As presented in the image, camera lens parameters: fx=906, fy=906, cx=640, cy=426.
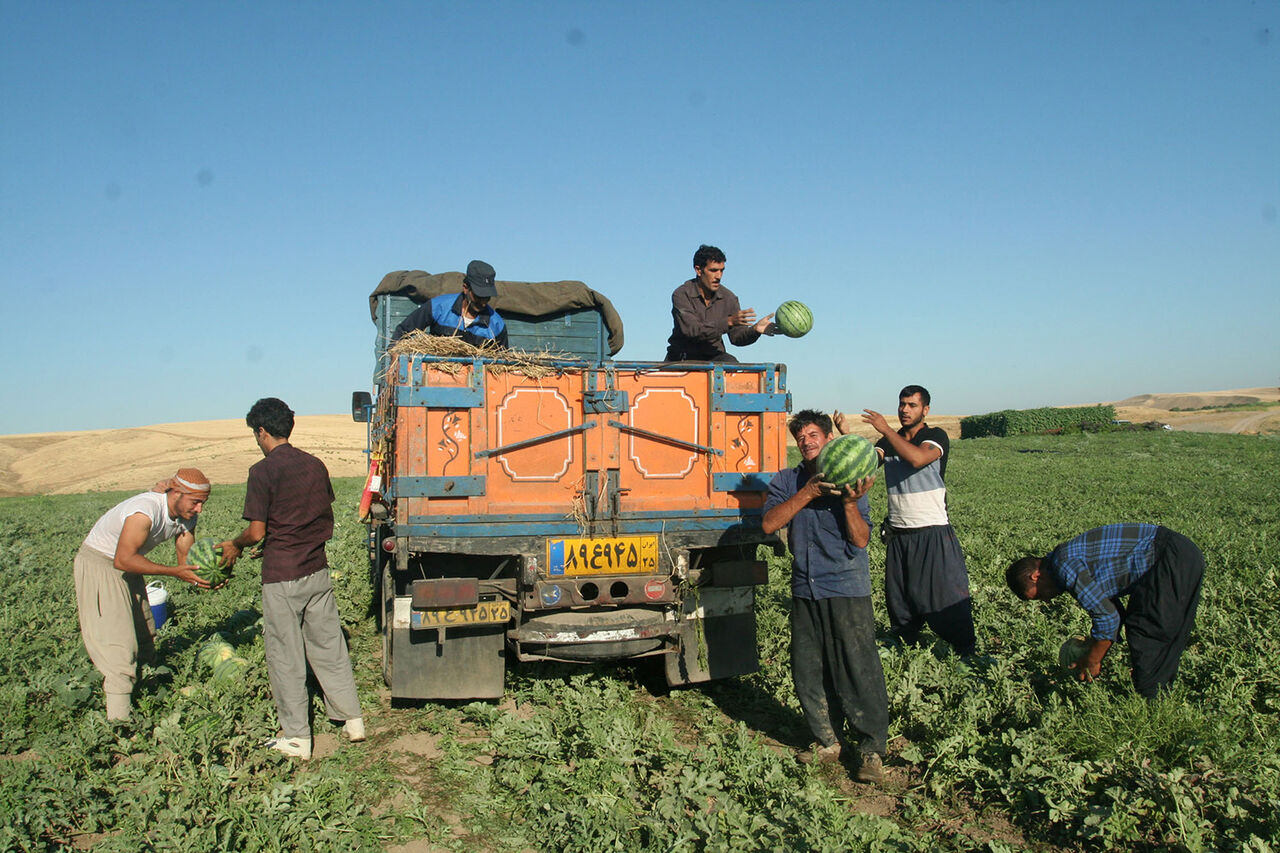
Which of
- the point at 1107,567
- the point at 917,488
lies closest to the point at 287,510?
the point at 917,488

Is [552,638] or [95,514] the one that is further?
[95,514]

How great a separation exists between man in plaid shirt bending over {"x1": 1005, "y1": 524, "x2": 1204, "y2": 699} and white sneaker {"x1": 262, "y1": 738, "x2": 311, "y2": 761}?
186 inches

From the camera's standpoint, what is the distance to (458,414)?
20.4 ft

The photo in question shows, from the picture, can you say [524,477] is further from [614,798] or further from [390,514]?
[614,798]

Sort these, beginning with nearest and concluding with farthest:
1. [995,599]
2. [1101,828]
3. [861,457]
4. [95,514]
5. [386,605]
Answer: [1101,828]
[861,457]
[386,605]
[995,599]
[95,514]

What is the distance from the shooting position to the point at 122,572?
241 inches

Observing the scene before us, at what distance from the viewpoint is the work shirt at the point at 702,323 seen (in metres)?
7.53

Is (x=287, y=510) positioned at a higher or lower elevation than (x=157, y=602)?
higher

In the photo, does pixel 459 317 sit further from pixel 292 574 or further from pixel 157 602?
pixel 157 602

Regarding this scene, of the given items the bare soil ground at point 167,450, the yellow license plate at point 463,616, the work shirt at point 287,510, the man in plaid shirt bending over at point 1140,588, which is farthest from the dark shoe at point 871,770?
the bare soil ground at point 167,450

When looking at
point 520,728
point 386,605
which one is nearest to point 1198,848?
point 520,728

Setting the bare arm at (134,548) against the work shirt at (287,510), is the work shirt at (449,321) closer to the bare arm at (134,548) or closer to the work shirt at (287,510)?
the work shirt at (287,510)

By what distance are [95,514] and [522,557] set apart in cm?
2005

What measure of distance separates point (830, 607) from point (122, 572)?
185 inches
